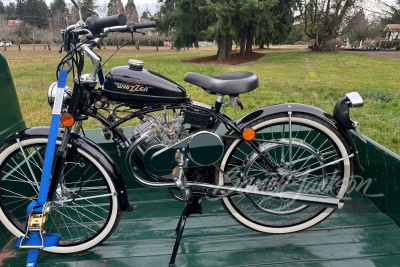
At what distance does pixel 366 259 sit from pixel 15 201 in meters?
2.29

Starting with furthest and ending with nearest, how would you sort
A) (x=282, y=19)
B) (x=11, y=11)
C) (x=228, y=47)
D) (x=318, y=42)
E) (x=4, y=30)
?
(x=318, y=42), (x=282, y=19), (x=228, y=47), (x=4, y=30), (x=11, y=11)

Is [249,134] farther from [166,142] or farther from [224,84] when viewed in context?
[166,142]

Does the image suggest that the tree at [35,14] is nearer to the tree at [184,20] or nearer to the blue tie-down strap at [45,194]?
the blue tie-down strap at [45,194]

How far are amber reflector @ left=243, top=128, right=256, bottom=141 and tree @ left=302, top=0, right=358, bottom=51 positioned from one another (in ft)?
69.9

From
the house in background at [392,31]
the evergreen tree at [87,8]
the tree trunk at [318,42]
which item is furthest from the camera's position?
the house in background at [392,31]

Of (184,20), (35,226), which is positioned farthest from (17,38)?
(184,20)

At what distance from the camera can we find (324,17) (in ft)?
70.7

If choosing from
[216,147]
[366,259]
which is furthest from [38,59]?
[366,259]

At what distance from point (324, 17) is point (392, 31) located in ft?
65.0

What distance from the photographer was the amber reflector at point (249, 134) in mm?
1843

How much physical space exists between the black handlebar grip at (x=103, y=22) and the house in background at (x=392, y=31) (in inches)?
1628

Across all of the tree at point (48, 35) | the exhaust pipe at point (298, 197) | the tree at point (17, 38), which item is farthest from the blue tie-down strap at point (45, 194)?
the tree at point (17, 38)

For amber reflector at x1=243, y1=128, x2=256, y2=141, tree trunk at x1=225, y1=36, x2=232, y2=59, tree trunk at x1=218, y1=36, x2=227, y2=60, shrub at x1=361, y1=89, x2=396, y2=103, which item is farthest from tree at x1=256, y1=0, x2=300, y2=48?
amber reflector at x1=243, y1=128, x2=256, y2=141

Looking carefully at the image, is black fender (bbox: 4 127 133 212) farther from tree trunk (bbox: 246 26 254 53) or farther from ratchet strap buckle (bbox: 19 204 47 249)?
tree trunk (bbox: 246 26 254 53)
